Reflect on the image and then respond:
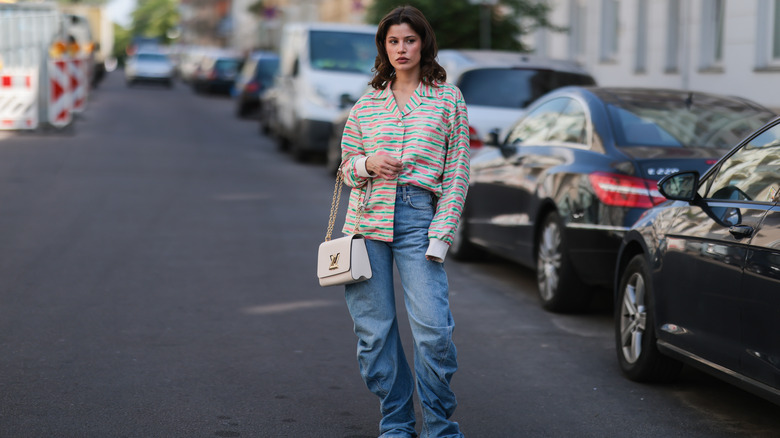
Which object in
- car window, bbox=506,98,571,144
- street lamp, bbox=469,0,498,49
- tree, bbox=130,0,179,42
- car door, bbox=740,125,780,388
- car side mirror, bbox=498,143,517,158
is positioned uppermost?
tree, bbox=130,0,179,42

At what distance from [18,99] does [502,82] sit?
13094 mm

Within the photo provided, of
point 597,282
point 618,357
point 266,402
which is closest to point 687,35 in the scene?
point 597,282

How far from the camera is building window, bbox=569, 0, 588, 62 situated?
26.1 meters

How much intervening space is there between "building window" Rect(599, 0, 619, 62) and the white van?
598 cm

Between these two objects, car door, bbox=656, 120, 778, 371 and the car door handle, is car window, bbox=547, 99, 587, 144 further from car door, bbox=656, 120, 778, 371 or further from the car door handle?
the car door handle

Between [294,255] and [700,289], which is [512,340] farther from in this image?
[294,255]

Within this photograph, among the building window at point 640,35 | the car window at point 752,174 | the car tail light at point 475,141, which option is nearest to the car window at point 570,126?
the car window at point 752,174

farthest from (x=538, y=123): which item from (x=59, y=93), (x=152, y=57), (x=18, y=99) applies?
(x=152, y=57)

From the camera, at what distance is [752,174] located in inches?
216

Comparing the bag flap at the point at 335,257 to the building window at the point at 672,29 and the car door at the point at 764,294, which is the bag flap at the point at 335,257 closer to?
the car door at the point at 764,294

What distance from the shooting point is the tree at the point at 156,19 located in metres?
156

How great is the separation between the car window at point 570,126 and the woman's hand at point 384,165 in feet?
12.3

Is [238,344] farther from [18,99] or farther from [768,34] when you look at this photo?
[18,99]

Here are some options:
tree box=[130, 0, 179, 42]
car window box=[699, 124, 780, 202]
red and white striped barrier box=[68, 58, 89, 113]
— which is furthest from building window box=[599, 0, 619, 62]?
tree box=[130, 0, 179, 42]
